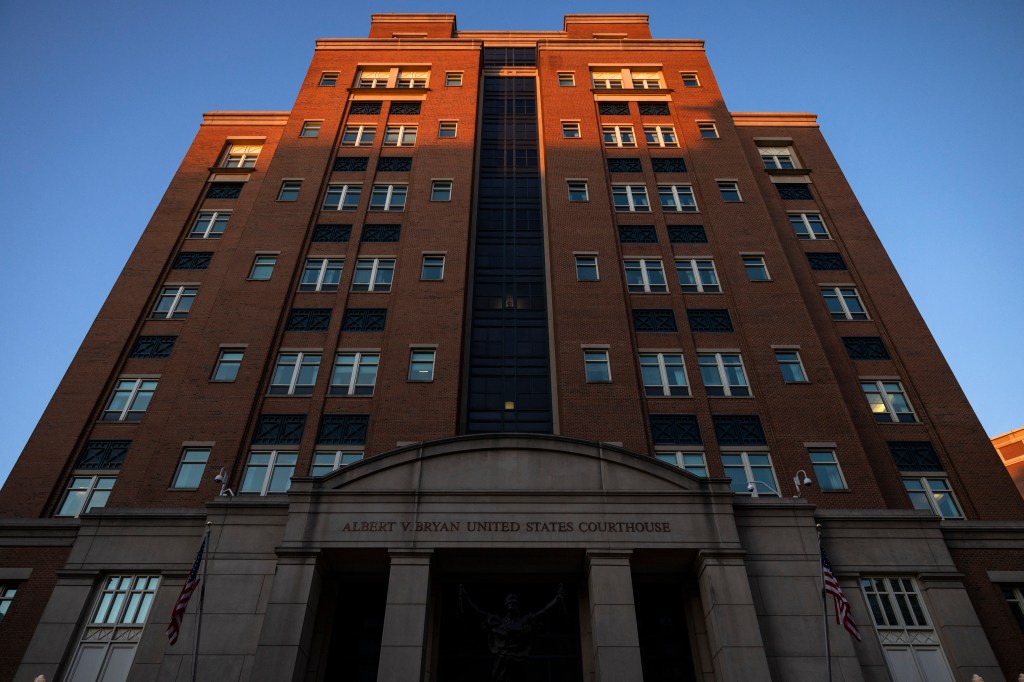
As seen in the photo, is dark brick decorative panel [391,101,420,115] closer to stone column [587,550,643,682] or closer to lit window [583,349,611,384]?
lit window [583,349,611,384]

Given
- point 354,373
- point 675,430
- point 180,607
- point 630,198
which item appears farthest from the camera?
point 630,198

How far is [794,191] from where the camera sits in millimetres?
38375

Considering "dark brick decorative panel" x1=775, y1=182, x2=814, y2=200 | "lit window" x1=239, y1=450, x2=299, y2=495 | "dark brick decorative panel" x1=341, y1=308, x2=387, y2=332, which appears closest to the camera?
"lit window" x1=239, y1=450, x2=299, y2=495

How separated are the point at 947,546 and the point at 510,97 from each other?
34013 mm

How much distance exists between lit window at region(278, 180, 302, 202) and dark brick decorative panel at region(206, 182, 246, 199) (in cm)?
327

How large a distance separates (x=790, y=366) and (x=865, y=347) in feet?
15.5

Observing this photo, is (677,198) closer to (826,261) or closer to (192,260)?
(826,261)

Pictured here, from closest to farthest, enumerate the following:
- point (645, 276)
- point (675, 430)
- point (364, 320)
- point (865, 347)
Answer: point (675, 430), point (364, 320), point (865, 347), point (645, 276)

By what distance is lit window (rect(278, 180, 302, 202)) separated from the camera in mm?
35969

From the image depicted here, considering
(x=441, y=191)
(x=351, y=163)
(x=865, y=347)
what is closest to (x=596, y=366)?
(x=865, y=347)

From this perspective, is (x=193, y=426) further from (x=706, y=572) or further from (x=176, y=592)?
(x=706, y=572)

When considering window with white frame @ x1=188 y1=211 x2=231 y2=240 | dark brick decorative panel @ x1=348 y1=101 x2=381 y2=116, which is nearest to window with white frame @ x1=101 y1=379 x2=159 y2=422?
window with white frame @ x1=188 y1=211 x2=231 y2=240

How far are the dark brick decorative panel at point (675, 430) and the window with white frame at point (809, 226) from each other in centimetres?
1440

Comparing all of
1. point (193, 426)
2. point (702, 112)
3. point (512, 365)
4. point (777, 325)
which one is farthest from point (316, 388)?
point (702, 112)
